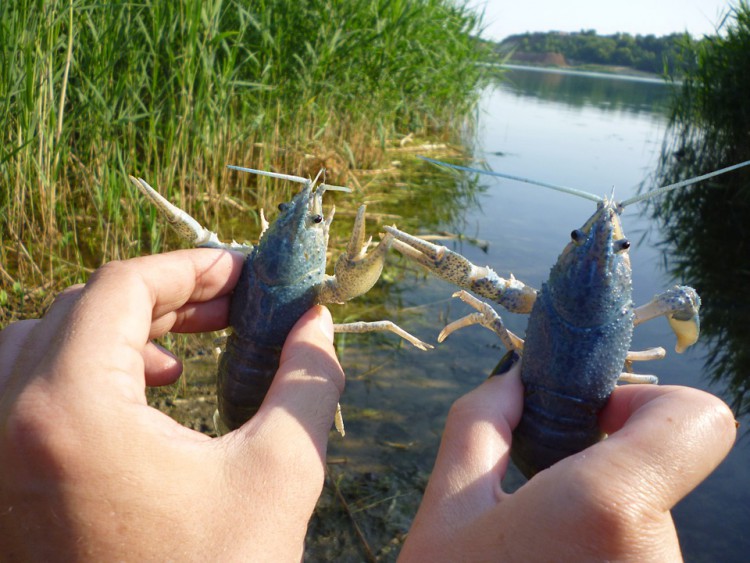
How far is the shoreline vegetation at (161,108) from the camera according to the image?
4.19m

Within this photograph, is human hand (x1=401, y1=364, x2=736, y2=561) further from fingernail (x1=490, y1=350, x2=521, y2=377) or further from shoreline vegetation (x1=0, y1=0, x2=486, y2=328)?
shoreline vegetation (x1=0, y1=0, x2=486, y2=328)

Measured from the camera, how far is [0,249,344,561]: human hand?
1375 mm

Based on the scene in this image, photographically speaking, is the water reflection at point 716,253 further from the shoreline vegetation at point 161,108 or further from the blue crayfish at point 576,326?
the shoreline vegetation at point 161,108

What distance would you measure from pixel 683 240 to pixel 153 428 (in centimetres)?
949

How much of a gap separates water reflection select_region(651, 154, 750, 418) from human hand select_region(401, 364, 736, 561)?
13.3ft

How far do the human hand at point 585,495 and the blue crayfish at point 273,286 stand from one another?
1.08 metres

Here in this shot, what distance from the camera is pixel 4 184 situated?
433 centimetres

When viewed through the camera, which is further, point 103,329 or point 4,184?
point 4,184

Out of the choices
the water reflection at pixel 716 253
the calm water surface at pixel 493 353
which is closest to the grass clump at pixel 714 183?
the water reflection at pixel 716 253

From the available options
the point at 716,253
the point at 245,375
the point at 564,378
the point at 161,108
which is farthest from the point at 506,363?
the point at 716,253

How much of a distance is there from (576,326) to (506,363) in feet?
1.02

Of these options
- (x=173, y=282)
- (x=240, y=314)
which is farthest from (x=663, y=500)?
(x=240, y=314)

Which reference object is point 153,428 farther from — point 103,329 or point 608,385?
point 608,385

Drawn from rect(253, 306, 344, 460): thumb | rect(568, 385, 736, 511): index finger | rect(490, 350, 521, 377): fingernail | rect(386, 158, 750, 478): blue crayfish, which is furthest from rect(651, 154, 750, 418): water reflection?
rect(253, 306, 344, 460): thumb
